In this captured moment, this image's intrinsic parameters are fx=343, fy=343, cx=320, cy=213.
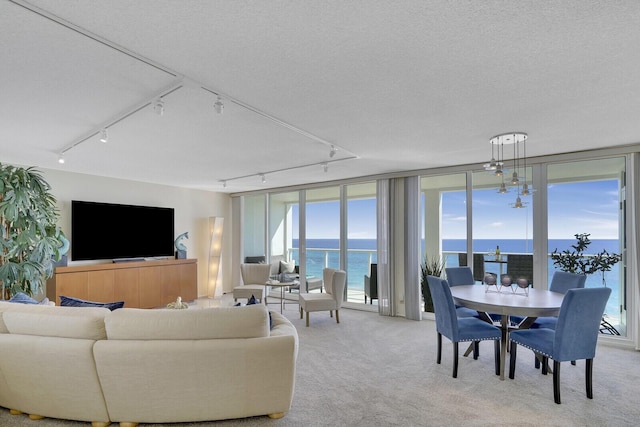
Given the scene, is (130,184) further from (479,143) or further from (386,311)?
(479,143)

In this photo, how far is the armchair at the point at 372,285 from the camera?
6.36 metres

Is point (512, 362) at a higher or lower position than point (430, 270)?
lower

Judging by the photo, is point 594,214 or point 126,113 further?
point 594,214

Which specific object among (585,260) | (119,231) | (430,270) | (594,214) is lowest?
(430,270)

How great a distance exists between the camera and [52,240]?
4.50 metres

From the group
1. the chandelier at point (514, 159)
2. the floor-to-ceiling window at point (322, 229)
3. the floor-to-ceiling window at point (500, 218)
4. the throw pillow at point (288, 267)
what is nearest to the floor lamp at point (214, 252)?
the throw pillow at point (288, 267)

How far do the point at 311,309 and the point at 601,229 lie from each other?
4.10 metres

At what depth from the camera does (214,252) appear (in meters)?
7.68

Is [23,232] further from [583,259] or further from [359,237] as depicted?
[583,259]

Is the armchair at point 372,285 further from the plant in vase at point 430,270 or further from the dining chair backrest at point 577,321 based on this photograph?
the dining chair backrest at point 577,321

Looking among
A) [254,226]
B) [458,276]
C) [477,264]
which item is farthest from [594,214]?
[254,226]

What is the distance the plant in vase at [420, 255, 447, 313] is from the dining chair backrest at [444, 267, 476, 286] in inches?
44.3

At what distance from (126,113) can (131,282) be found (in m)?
3.92

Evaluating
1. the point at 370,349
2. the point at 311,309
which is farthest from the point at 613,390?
the point at 311,309
